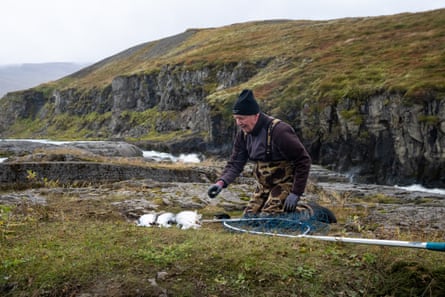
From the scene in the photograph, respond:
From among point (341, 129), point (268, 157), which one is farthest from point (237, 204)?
point (341, 129)

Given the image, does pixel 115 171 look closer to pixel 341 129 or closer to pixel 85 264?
pixel 85 264

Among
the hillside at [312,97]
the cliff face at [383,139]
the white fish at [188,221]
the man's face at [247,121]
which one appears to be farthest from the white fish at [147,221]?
the hillside at [312,97]

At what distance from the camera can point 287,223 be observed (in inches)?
323

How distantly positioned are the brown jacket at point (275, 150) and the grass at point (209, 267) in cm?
162

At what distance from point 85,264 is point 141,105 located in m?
80.9

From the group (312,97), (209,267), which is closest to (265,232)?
(209,267)

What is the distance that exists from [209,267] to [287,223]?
2634mm

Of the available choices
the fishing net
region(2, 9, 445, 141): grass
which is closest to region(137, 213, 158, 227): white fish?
the fishing net

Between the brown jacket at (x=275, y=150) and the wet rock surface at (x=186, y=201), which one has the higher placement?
the brown jacket at (x=275, y=150)

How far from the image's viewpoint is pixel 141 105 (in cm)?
8544

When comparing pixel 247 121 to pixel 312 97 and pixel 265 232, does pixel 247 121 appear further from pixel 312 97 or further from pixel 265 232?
pixel 312 97

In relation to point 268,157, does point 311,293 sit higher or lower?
lower

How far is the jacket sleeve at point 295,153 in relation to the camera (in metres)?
8.12

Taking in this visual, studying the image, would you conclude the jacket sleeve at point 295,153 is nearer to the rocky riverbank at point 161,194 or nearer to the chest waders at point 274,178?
the chest waders at point 274,178
